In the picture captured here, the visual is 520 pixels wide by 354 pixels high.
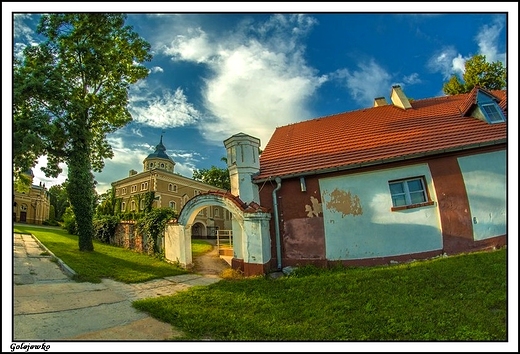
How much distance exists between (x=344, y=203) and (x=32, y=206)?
162ft

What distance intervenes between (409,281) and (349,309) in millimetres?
2133

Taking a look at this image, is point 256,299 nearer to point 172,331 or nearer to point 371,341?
point 172,331

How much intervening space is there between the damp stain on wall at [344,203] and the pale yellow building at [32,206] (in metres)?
45.9

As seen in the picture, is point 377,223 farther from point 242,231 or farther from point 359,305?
point 242,231

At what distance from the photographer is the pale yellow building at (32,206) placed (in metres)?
40.6

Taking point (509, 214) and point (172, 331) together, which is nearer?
point (172, 331)

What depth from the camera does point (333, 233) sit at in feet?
30.9

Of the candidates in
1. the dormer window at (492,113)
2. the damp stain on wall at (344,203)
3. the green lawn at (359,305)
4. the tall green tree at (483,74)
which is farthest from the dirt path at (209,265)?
the tall green tree at (483,74)

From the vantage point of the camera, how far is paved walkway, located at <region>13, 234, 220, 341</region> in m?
4.68

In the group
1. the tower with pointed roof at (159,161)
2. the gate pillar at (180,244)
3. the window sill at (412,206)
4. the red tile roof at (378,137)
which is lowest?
the gate pillar at (180,244)

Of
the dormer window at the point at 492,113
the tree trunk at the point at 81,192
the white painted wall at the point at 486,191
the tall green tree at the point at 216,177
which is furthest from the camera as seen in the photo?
the tall green tree at the point at 216,177

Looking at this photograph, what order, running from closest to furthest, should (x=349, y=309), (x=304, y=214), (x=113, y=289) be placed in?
(x=349, y=309), (x=113, y=289), (x=304, y=214)

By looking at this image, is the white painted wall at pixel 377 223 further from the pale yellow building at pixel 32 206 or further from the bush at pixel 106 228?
the pale yellow building at pixel 32 206

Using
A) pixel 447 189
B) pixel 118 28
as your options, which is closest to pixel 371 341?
pixel 447 189
